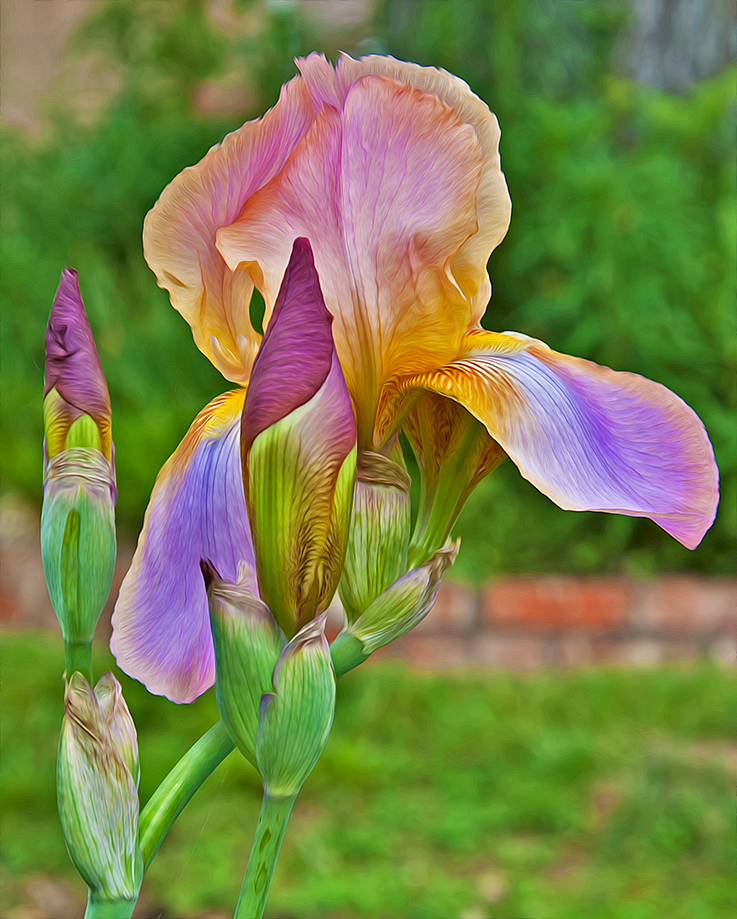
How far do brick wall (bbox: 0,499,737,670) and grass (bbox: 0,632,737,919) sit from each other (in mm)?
71

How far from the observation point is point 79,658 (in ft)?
0.91

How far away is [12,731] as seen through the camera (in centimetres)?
131

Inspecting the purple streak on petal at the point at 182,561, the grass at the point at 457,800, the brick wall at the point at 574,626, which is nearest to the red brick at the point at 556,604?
the brick wall at the point at 574,626

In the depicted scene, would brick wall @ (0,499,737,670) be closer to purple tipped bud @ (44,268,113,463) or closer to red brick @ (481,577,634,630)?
red brick @ (481,577,634,630)

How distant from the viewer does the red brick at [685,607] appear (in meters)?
1.65

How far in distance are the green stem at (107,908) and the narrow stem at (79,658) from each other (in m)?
0.06

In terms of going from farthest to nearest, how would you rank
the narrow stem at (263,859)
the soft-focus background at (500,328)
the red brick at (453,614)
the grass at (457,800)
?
the red brick at (453,614) < the soft-focus background at (500,328) < the grass at (457,800) < the narrow stem at (263,859)

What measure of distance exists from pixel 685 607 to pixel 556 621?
0.25 metres

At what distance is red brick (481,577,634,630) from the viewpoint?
1.64 metres

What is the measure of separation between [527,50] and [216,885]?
5.32ft

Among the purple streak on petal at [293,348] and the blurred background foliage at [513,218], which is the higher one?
the purple streak on petal at [293,348]

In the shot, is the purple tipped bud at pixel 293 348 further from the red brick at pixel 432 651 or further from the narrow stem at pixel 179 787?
the red brick at pixel 432 651

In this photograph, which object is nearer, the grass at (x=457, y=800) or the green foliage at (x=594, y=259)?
the grass at (x=457, y=800)

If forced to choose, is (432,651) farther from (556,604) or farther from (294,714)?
(294,714)
